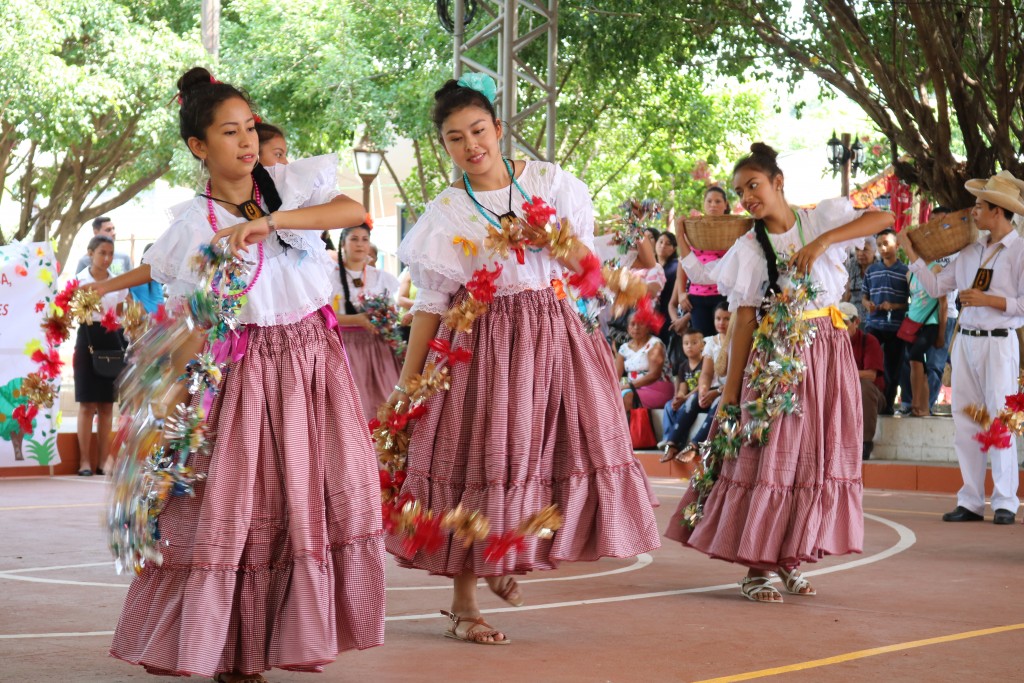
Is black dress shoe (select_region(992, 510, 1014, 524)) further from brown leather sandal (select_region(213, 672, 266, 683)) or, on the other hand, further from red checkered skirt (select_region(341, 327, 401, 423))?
brown leather sandal (select_region(213, 672, 266, 683))

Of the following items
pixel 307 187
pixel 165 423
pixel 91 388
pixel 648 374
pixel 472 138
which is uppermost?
pixel 472 138

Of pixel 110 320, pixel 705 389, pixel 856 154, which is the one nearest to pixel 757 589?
pixel 110 320

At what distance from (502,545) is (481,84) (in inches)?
75.5

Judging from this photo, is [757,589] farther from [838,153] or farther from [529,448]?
[838,153]

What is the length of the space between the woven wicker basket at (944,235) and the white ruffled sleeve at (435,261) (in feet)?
16.1

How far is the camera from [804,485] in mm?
6285

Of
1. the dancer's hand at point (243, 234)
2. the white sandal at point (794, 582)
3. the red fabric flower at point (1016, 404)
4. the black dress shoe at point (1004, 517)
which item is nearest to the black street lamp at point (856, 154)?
the black dress shoe at point (1004, 517)

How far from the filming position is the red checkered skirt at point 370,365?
10359 mm

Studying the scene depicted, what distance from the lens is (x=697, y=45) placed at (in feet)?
55.3

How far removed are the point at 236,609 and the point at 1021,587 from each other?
395 cm

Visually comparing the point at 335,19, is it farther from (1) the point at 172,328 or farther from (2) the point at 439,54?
(1) the point at 172,328

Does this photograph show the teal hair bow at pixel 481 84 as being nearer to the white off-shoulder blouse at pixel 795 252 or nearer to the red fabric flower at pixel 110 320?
the white off-shoulder blouse at pixel 795 252

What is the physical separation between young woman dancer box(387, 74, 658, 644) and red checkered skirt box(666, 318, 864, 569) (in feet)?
3.24

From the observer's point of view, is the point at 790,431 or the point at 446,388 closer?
the point at 446,388
